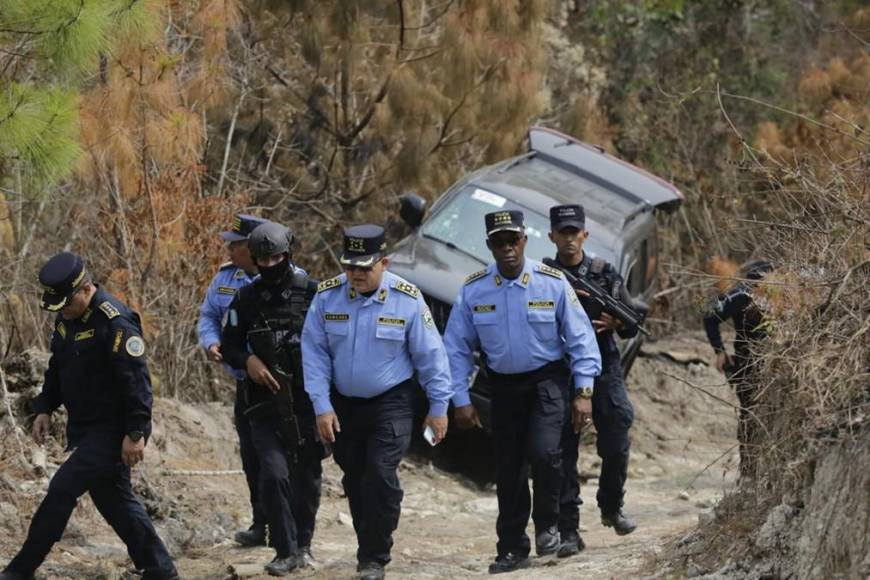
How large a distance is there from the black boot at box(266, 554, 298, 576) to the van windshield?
383cm

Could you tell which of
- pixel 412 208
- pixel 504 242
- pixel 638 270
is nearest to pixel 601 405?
pixel 504 242

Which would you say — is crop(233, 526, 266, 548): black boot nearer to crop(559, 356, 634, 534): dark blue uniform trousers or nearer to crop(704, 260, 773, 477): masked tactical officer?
crop(559, 356, 634, 534): dark blue uniform trousers

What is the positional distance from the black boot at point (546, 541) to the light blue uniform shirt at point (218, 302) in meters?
1.91

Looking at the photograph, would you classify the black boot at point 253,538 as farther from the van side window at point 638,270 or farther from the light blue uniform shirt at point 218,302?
the van side window at point 638,270

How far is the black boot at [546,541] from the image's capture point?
7.70m

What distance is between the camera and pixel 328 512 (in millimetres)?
9617

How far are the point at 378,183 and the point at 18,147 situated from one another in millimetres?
7041

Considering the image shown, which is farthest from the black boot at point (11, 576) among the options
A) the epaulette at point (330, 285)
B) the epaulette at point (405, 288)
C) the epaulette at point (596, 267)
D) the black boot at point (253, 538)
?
the epaulette at point (596, 267)

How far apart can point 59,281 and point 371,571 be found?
204 centimetres

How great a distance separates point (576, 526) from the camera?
797 cm

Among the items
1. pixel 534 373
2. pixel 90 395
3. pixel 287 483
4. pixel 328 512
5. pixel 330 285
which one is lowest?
pixel 328 512

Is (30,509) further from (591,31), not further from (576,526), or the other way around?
(591,31)

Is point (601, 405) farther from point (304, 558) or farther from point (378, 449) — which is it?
point (304, 558)

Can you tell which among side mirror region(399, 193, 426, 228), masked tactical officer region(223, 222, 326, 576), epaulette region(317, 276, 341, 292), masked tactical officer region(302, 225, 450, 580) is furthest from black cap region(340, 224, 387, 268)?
side mirror region(399, 193, 426, 228)
